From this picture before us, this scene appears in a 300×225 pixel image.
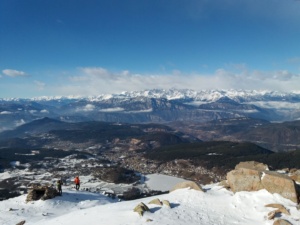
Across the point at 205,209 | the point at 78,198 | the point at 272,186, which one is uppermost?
the point at 272,186

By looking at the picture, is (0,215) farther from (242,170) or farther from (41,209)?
(242,170)

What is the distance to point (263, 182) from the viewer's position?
150 feet

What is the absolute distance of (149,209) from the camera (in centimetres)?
4172

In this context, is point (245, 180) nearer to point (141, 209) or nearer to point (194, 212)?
point (194, 212)

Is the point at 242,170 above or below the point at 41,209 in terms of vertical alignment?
above

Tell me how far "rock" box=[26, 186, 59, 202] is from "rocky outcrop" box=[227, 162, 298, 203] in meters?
35.8

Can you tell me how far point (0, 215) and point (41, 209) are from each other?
22.2 ft

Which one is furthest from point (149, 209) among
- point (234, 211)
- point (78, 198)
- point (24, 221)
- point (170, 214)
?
point (78, 198)

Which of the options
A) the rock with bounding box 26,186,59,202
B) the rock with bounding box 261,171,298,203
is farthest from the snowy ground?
the rock with bounding box 26,186,59,202

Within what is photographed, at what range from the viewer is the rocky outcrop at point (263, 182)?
43.2 m

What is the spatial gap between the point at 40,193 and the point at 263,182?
42828 millimetres

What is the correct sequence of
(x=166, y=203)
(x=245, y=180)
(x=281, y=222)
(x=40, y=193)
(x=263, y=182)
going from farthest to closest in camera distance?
1. (x=40, y=193)
2. (x=245, y=180)
3. (x=263, y=182)
4. (x=166, y=203)
5. (x=281, y=222)

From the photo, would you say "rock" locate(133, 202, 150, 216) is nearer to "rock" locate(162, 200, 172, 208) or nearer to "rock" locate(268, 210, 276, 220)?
"rock" locate(162, 200, 172, 208)

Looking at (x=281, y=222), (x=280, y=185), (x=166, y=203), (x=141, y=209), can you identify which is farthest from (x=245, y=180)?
→ (x=141, y=209)
